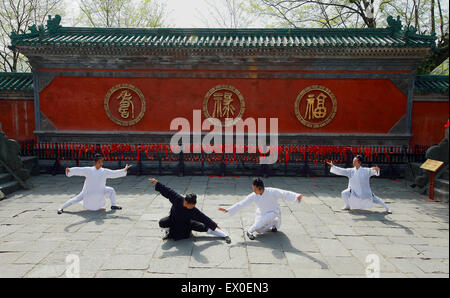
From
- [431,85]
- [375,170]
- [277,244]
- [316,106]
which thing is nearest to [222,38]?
[316,106]

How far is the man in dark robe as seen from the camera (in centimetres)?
432

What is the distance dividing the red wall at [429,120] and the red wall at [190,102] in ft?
3.35

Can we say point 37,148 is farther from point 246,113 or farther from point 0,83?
point 246,113

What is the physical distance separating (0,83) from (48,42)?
3020 millimetres

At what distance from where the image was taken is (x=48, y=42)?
30.8ft

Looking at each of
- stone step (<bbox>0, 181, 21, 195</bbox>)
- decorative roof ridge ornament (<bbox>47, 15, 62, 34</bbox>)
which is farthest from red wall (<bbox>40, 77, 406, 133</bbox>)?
stone step (<bbox>0, 181, 21, 195</bbox>)

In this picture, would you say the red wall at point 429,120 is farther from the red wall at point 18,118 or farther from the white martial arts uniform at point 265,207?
the red wall at point 18,118

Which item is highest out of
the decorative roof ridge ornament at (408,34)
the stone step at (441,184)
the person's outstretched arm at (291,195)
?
the decorative roof ridge ornament at (408,34)

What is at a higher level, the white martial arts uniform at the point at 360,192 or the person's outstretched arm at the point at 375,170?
the person's outstretched arm at the point at 375,170

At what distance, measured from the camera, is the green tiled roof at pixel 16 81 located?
33.8 ft

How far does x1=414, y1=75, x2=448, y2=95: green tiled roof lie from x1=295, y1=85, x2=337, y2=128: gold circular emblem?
294 centimetres

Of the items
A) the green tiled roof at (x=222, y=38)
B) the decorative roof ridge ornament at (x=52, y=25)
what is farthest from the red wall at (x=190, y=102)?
the decorative roof ridge ornament at (x=52, y=25)

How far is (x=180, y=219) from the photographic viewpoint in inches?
170
